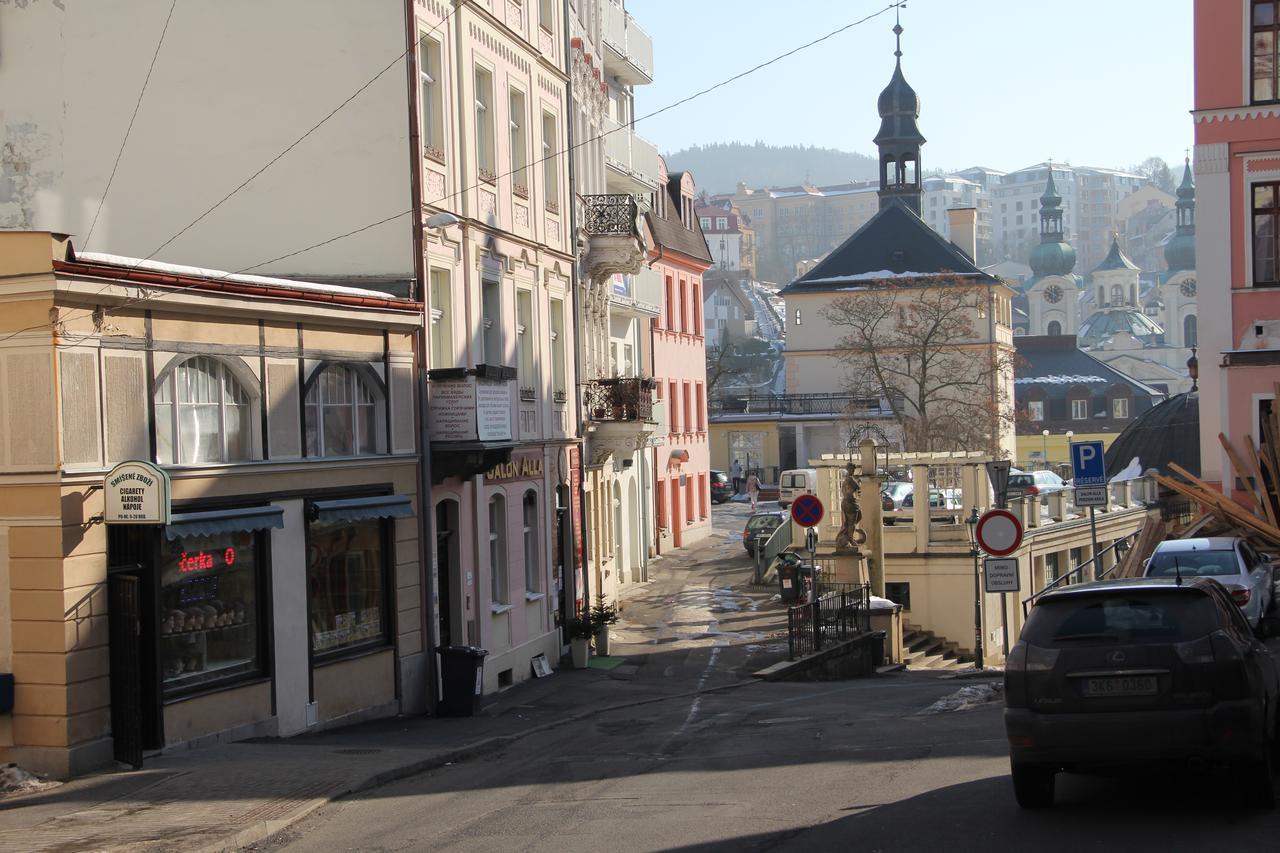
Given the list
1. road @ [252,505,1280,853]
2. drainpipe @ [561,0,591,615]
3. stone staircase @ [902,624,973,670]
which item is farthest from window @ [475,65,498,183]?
stone staircase @ [902,624,973,670]

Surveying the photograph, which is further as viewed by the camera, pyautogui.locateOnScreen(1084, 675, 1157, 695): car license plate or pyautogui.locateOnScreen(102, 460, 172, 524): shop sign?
pyautogui.locateOnScreen(102, 460, 172, 524): shop sign

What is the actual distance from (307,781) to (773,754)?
4.57 m

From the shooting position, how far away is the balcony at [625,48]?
39594 mm

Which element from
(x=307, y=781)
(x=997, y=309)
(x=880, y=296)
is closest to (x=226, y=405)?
(x=307, y=781)

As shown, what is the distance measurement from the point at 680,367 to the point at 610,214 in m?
23.4

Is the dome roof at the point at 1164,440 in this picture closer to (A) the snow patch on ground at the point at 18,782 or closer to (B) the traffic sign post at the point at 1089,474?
Answer: (B) the traffic sign post at the point at 1089,474

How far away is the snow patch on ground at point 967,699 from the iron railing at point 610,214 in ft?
51.4

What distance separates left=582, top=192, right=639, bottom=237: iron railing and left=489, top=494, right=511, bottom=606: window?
31.2 feet

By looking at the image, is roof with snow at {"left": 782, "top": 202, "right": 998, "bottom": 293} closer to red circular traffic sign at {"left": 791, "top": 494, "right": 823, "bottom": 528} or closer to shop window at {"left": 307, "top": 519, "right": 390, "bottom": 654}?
red circular traffic sign at {"left": 791, "top": 494, "right": 823, "bottom": 528}

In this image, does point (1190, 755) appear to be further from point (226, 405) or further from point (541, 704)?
point (541, 704)

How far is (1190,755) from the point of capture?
972cm

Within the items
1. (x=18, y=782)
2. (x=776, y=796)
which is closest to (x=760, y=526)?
(x=18, y=782)

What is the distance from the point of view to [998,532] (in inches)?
858

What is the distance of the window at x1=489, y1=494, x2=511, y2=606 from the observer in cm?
2547
